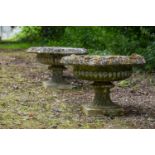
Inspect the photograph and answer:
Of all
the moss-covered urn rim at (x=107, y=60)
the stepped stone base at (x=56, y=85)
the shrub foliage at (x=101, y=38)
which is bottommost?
the stepped stone base at (x=56, y=85)

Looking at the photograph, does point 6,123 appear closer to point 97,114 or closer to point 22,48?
point 97,114

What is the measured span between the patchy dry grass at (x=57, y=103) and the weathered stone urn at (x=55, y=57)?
0.35 m

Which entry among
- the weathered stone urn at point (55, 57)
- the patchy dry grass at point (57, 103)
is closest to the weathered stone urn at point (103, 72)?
the patchy dry grass at point (57, 103)

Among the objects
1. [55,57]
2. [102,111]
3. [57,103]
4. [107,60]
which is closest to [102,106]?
[102,111]

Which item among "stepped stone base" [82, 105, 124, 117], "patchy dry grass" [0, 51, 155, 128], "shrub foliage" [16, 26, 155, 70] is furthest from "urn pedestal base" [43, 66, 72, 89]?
"stepped stone base" [82, 105, 124, 117]

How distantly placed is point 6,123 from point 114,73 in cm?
167

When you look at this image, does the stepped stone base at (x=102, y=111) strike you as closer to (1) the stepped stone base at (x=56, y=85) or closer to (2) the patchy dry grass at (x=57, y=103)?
(2) the patchy dry grass at (x=57, y=103)

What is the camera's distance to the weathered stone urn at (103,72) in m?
7.05

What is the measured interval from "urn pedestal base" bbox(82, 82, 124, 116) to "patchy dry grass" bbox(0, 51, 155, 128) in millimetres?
139

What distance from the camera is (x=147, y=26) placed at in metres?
12.6

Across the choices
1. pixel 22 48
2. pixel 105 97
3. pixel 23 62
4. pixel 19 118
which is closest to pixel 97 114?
pixel 105 97

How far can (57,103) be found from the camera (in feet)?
27.7

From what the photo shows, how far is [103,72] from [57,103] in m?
1.50

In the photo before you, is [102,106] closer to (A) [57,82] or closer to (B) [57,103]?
(B) [57,103]
